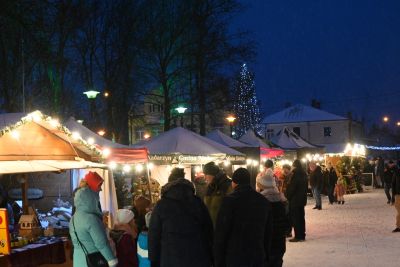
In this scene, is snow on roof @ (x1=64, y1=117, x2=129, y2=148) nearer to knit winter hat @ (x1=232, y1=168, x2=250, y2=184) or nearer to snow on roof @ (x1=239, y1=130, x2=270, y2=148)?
knit winter hat @ (x1=232, y1=168, x2=250, y2=184)

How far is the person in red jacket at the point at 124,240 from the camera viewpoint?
6133 mm

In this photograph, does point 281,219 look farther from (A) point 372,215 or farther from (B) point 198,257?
(A) point 372,215

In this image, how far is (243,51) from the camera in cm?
3100

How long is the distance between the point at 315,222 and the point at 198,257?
1242cm

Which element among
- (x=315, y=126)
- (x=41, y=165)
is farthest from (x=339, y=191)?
(x=315, y=126)

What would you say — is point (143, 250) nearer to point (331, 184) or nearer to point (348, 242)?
point (348, 242)

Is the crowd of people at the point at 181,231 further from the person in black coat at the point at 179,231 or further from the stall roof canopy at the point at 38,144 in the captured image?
the stall roof canopy at the point at 38,144

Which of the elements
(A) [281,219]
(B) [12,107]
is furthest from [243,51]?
(A) [281,219]

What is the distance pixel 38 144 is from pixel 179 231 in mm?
4907

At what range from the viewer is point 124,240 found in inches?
244

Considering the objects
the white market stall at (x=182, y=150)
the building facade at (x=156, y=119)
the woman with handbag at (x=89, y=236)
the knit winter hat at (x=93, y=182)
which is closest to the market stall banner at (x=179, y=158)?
the white market stall at (x=182, y=150)

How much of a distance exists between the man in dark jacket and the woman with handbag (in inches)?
43.5

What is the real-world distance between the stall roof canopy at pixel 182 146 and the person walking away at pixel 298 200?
8.99ft

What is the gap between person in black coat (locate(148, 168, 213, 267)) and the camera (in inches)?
202
